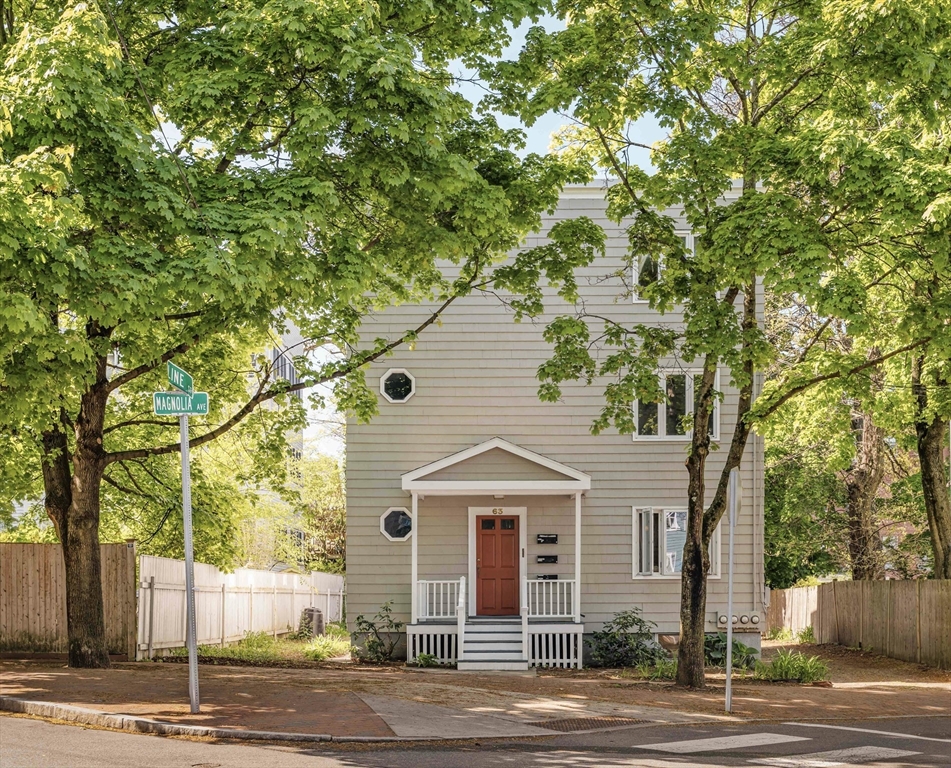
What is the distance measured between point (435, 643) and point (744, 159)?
11.5 meters

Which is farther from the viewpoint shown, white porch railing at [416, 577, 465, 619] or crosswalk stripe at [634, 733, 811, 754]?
white porch railing at [416, 577, 465, 619]

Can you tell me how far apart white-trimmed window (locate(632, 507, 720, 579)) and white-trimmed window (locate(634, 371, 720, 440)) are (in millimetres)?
1588

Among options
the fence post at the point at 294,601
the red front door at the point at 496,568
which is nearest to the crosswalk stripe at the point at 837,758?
the red front door at the point at 496,568

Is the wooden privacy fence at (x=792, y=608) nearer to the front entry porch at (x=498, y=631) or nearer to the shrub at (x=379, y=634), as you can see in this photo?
the front entry porch at (x=498, y=631)

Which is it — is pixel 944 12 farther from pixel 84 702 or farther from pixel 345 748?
pixel 84 702

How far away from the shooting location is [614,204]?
17328 millimetres

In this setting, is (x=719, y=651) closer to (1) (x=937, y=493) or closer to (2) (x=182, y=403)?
(1) (x=937, y=493)

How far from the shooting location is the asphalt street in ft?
31.2

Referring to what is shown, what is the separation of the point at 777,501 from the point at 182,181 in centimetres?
2720

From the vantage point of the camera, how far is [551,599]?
71.9ft

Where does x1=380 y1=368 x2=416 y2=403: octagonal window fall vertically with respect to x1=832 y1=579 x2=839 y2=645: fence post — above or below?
above

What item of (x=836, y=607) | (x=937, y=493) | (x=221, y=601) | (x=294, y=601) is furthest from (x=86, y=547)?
(x=836, y=607)

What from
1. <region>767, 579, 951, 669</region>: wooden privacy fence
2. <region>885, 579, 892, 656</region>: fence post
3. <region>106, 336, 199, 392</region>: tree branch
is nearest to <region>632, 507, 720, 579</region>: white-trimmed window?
<region>767, 579, 951, 669</region>: wooden privacy fence

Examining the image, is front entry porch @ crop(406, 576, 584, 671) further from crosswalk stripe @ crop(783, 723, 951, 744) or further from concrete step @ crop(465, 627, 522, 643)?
crosswalk stripe @ crop(783, 723, 951, 744)
